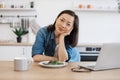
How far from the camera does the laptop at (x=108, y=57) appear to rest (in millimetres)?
1783

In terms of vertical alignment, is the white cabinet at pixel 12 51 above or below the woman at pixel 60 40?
below

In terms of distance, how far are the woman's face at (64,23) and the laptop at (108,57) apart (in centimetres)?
59

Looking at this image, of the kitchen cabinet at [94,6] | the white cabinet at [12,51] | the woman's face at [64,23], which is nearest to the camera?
the woman's face at [64,23]

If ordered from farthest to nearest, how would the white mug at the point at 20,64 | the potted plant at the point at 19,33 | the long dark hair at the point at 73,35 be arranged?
1. the potted plant at the point at 19,33
2. the long dark hair at the point at 73,35
3. the white mug at the point at 20,64

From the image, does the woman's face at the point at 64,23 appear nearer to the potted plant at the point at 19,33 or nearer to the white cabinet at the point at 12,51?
the white cabinet at the point at 12,51

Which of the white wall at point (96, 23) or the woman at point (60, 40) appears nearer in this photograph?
the woman at point (60, 40)

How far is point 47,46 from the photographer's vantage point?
99.7 inches

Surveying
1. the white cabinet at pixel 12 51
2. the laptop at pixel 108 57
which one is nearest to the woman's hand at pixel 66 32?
the laptop at pixel 108 57

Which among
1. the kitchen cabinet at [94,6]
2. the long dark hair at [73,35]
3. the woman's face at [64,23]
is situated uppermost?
the kitchen cabinet at [94,6]

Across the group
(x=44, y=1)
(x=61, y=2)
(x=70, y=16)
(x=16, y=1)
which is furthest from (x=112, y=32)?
(x=70, y=16)

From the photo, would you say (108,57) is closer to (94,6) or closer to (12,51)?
(12,51)

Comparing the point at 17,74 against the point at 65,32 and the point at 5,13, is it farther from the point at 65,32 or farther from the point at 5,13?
the point at 5,13

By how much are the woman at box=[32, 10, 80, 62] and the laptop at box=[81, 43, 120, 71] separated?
0.54 metres

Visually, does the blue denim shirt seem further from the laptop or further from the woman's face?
the laptop
